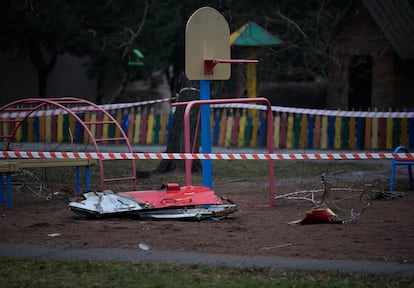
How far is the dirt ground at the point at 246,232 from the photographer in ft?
25.8

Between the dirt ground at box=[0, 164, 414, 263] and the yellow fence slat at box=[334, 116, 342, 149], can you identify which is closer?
the dirt ground at box=[0, 164, 414, 263]

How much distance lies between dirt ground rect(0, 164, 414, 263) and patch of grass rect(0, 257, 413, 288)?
0.87 metres

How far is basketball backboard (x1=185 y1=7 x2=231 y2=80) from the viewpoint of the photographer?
11.4m

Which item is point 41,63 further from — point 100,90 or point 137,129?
point 137,129

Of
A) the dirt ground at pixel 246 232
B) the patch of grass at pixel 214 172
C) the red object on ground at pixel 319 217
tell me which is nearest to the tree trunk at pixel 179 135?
the patch of grass at pixel 214 172

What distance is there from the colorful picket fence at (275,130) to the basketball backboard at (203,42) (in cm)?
984

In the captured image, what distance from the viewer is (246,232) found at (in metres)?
8.91

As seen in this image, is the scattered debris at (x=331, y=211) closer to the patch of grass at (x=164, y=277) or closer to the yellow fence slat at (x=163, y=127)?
the patch of grass at (x=164, y=277)

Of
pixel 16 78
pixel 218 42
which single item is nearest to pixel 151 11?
pixel 16 78

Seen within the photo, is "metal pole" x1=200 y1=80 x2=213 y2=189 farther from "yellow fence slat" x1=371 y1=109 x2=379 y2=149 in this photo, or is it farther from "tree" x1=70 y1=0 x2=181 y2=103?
"tree" x1=70 y1=0 x2=181 y2=103

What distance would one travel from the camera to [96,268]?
6.92 meters

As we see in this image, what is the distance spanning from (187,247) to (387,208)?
398 cm

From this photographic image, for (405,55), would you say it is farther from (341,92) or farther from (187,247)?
(187,247)

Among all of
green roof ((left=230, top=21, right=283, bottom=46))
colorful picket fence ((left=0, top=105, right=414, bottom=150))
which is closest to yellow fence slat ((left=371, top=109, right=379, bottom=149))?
colorful picket fence ((left=0, top=105, right=414, bottom=150))
